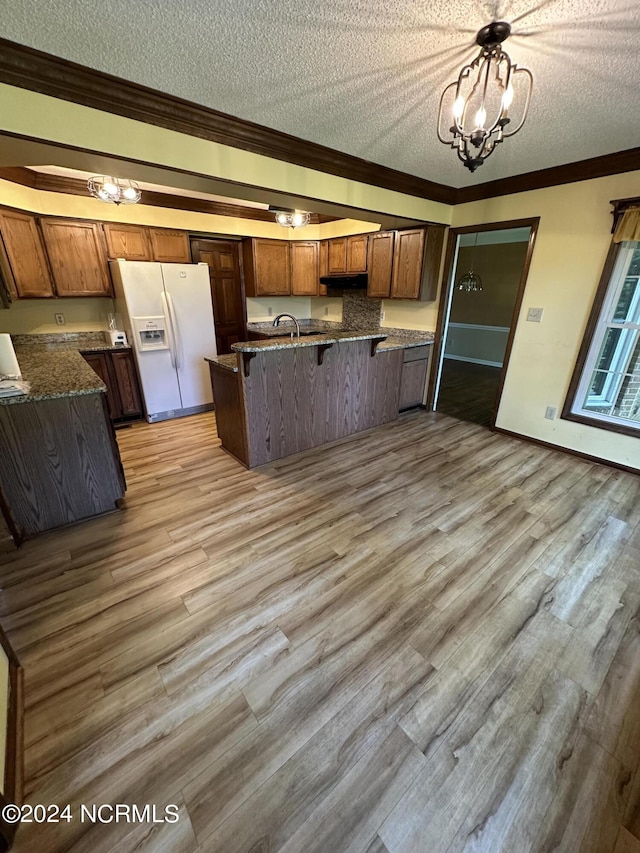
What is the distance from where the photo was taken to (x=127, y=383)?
160 inches

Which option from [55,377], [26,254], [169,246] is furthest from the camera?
[169,246]

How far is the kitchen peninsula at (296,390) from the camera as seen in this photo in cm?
302

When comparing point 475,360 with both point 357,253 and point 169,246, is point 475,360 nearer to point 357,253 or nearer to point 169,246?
point 357,253

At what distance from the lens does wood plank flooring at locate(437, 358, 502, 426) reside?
456 centimetres

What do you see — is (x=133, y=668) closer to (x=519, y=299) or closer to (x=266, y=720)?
(x=266, y=720)

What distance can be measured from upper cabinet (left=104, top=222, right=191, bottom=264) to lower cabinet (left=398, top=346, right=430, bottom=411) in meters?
3.15

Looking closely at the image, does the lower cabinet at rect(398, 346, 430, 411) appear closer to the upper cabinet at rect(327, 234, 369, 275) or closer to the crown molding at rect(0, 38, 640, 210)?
the upper cabinet at rect(327, 234, 369, 275)

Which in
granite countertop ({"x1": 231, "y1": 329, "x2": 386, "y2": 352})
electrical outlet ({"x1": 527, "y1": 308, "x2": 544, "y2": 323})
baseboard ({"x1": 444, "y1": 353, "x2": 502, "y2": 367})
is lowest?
baseboard ({"x1": 444, "y1": 353, "x2": 502, "y2": 367})

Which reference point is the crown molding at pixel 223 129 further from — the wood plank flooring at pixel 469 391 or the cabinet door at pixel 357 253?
the wood plank flooring at pixel 469 391

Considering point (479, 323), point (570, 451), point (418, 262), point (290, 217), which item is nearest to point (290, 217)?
point (290, 217)

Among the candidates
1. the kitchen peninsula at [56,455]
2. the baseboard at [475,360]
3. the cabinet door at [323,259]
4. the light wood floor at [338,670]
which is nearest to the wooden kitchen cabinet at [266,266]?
the cabinet door at [323,259]

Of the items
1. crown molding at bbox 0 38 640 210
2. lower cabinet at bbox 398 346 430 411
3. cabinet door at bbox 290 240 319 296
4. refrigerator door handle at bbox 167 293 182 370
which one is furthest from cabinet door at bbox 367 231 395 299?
refrigerator door handle at bbox 167 293 182 370

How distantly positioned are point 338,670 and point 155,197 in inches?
198

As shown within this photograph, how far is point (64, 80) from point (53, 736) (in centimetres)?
293
